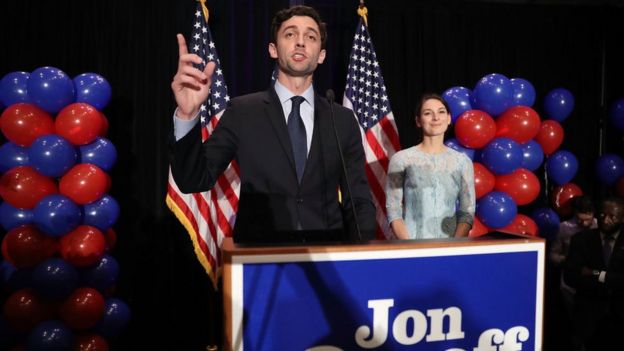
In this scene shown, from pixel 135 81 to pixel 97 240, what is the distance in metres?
1.39

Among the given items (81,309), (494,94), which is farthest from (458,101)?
(81,309)

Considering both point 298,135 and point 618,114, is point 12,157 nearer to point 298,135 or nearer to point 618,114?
point 298,135

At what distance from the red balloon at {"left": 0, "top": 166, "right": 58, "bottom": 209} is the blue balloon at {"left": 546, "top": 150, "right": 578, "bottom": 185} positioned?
3918 millimetres

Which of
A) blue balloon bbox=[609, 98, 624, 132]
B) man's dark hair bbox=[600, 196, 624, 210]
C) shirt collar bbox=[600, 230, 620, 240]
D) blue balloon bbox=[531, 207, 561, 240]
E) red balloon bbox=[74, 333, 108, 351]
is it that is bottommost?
red balloon bbox=[74, 333, 108, 351]

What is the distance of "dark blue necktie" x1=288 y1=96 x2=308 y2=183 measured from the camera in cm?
141

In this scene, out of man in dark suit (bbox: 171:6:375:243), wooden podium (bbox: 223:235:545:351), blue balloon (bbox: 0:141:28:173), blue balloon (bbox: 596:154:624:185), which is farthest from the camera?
blue balloon (bbox: 596:154:624:185)

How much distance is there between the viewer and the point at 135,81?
3674 millimetres

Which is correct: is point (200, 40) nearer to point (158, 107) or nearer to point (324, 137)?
point (158, 107)

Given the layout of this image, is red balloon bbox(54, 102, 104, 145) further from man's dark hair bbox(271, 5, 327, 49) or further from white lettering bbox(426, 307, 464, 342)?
white lettering bbox(426, 307, 464, 342)

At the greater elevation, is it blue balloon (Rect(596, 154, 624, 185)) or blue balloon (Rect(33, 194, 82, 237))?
blue balloon (Rect(596, 154, 624, 185))

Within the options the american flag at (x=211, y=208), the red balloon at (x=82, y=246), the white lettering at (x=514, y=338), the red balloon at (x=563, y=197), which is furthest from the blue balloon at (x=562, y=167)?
the red balloon at (x=82, y=246)

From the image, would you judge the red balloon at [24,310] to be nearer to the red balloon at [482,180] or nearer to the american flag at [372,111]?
the american flag at [372,111]

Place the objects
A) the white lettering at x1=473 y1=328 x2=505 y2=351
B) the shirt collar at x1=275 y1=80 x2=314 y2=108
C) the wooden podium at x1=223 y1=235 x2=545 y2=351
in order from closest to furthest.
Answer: the wooden podium at x1=223 y1=235 x2=545 y2=351
the white lettering at x1=473 y1=328 x2=505 y2=351
the shirt collar at x1=275 y1=80 x2=314 y2=108

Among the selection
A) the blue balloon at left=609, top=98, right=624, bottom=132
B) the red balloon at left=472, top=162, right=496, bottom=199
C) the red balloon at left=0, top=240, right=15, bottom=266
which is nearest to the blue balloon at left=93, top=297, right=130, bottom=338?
the red balloon at left=0, top=240, right=15, bottom=266
